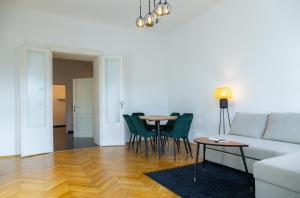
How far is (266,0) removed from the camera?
399 centimetres

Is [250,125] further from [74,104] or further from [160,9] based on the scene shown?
[74,104]

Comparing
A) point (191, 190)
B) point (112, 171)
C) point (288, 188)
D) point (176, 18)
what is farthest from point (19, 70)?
point (288, 188)

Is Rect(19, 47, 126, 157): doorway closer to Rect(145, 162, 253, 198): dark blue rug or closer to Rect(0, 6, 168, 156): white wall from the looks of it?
Rect(0, 6, 168, 156): white wall

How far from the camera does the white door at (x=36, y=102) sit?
4.55 m

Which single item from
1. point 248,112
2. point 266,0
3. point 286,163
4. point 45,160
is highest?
point 266,0

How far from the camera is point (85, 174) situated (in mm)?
3355

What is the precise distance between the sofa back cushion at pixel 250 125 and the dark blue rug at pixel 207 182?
753 millimetres

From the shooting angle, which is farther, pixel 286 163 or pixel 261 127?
pixel 261 127

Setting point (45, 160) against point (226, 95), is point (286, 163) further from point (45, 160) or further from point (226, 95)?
point (45, 160)

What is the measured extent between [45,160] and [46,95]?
4.89 feet

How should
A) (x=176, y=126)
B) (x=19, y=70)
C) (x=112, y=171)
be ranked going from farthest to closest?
(x=19, y=70) < (x=176, y=126) < (x=112, y=171)

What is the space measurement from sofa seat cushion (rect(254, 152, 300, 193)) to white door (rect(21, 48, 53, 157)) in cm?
431

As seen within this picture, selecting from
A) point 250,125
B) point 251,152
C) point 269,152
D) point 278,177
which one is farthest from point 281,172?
point 250,125

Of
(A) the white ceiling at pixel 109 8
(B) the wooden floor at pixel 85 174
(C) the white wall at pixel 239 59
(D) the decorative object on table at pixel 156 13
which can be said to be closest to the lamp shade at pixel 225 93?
(C) the white wall at pixel 239 59
